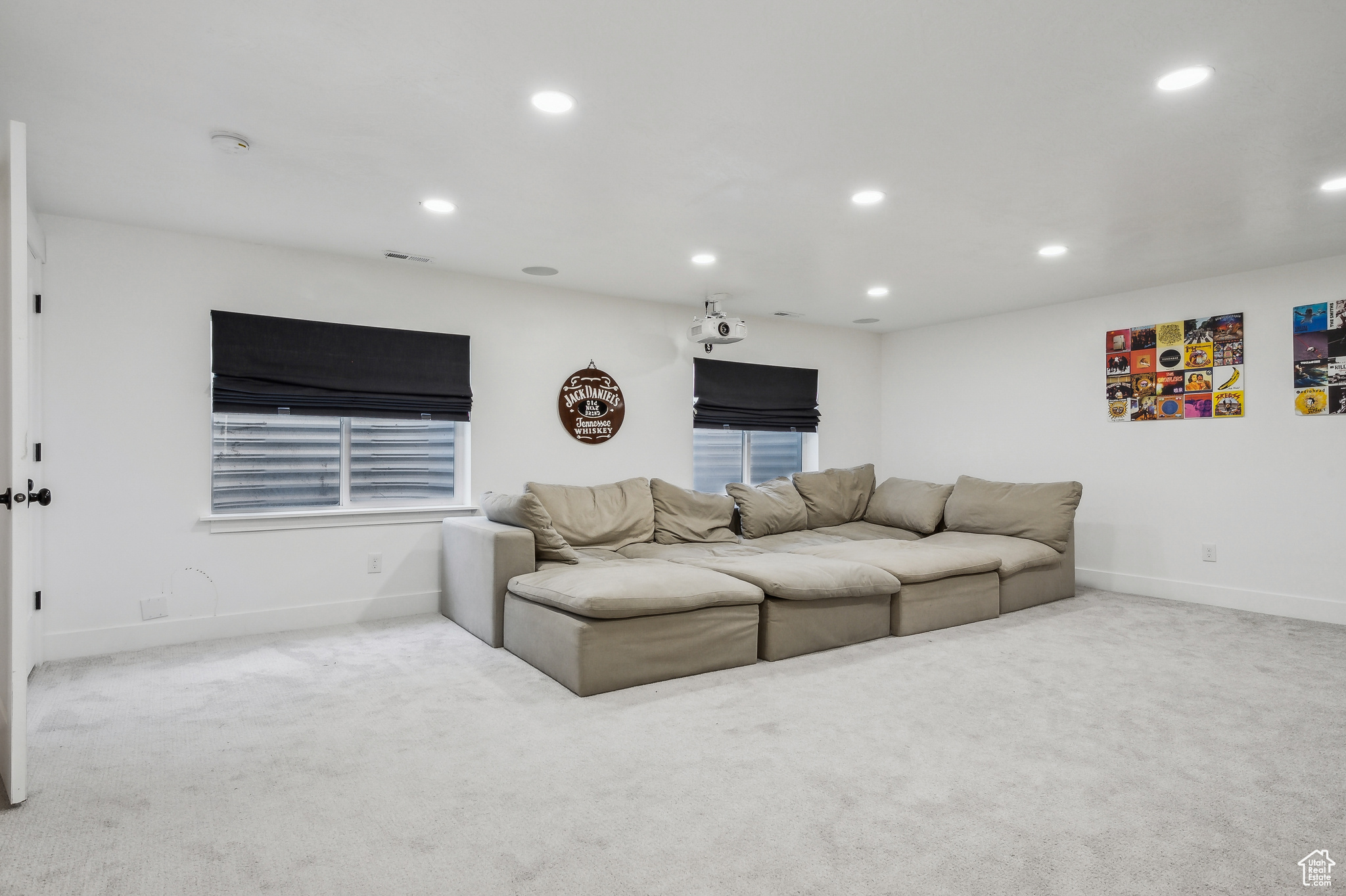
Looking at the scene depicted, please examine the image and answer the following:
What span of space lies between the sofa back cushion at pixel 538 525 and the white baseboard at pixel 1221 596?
407 centimetres

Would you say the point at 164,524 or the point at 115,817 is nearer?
the point at 115,817

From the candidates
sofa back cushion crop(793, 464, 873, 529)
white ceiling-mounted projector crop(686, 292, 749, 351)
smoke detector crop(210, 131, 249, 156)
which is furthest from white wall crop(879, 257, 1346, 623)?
smoke detector crop(210, 131, 249, 156)

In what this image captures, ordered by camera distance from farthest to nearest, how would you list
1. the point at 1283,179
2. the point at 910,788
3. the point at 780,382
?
the point at 780,382 < the point at 1283,179 < the point at 910,788

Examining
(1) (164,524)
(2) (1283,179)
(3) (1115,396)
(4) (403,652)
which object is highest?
(2) (1283,179)

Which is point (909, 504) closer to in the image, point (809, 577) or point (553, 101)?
point (809, 577)

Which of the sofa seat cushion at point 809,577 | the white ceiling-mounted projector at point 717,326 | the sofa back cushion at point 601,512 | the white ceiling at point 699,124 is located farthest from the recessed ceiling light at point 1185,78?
the sofa back cushion at point 601,512

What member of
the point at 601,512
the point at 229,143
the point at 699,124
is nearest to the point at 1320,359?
the point at 699,124

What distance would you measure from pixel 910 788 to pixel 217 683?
295 cm

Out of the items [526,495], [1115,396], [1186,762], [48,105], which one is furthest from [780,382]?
[48,105]

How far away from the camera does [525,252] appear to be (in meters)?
4.29

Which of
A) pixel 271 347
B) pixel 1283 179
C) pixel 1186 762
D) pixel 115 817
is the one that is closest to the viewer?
pixel 115 817

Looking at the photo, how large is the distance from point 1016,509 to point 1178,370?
4.78 feet

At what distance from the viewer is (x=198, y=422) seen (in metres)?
3.98

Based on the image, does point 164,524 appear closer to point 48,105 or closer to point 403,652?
point 403,652
